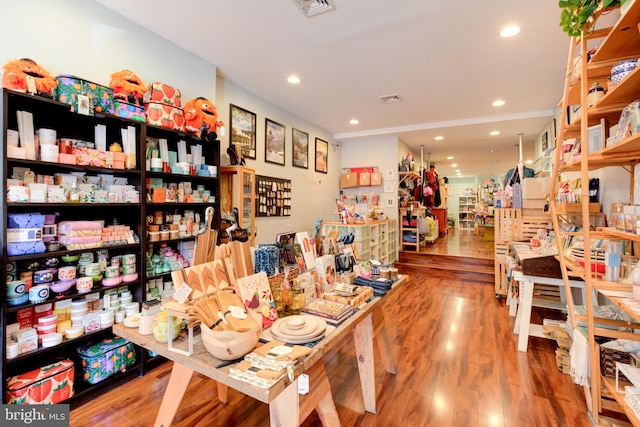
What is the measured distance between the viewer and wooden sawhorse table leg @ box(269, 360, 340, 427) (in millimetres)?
1098

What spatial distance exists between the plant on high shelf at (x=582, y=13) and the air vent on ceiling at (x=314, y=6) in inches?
56.9

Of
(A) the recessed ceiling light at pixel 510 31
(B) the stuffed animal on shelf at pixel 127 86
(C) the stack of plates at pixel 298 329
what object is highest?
(A) the recessed ceiling light at pixel 510 31

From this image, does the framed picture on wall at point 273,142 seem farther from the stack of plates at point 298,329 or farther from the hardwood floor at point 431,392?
the stack of plates at point 298,329

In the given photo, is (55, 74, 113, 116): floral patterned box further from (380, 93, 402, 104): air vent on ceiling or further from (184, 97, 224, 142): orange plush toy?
(380, 93, 402, 104): air vent on ceiling

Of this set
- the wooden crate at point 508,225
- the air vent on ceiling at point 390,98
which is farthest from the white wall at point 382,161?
the wooden crate at point 508,225

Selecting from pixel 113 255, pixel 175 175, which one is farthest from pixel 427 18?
pixel 113 255

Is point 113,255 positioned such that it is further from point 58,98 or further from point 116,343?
point 58,98

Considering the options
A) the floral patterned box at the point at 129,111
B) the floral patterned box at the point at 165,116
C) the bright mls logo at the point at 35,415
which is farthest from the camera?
the floral patterned box at the point at 165,116

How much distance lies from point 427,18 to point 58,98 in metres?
2.73

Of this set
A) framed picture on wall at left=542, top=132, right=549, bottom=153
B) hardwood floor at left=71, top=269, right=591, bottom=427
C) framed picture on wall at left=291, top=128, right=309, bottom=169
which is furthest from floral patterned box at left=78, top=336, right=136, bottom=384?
framed picture on wall at left=542, top=132, right=549, bottom=153

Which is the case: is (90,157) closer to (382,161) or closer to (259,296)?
(259,296)

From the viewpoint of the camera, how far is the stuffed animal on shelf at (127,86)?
2188 millimetres

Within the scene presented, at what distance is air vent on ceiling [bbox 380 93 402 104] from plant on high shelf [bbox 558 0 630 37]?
2.38 m

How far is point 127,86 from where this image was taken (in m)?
2.21
